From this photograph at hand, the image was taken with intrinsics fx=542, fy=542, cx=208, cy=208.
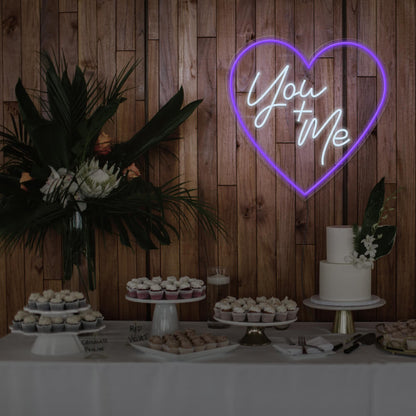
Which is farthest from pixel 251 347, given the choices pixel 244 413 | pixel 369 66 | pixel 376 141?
pixel 369 66

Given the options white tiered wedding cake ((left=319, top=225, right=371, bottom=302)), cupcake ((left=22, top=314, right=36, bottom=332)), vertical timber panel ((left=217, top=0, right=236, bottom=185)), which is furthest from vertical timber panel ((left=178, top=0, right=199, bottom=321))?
cupcake ((left=22, top=314, right=36, bottom=332))

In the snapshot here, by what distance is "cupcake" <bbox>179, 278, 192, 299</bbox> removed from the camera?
2367 mm

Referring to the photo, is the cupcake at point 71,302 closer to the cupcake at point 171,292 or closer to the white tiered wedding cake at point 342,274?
the cupcake at point 171,292

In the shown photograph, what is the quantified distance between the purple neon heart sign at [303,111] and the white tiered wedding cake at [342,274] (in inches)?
16.9

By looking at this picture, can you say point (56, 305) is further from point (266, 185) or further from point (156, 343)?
point (266, 185)

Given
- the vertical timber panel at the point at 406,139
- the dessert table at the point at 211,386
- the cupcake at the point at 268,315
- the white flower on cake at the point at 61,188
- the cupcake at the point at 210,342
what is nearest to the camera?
the dessert table at the point at 211,386

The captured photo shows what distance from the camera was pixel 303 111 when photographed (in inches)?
111

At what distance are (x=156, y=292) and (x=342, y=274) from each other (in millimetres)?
831

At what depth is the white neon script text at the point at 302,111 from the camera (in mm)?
2820

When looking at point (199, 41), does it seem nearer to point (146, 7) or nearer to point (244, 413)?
point (146, 7)

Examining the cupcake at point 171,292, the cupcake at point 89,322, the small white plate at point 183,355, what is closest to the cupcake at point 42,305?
the cupcake at point 89,322

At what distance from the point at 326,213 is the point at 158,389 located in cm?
132

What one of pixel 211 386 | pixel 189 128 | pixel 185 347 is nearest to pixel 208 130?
pixel 189 128

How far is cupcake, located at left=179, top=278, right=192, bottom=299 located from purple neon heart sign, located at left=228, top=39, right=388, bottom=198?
0.84m
